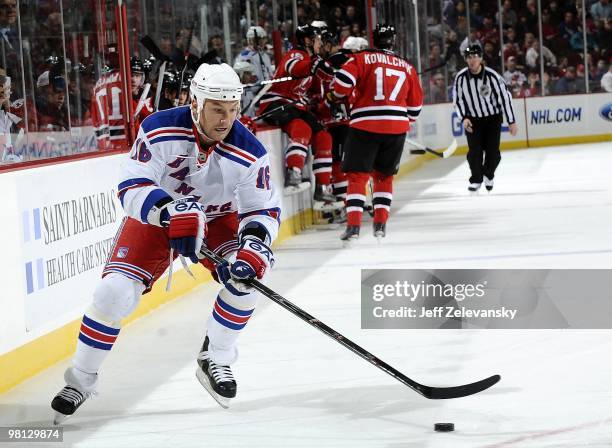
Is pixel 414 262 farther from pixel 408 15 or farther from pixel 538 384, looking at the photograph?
pixel 408 15

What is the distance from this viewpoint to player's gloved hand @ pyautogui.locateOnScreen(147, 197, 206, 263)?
10.9ft

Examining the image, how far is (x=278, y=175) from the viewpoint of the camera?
8.00 metres

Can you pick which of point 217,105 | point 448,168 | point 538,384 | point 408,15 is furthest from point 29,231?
point 408,15

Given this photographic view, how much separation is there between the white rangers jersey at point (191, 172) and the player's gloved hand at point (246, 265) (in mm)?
110

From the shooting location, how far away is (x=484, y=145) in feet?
33.7

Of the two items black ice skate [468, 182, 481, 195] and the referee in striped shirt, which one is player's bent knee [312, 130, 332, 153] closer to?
the referee in striped shirt

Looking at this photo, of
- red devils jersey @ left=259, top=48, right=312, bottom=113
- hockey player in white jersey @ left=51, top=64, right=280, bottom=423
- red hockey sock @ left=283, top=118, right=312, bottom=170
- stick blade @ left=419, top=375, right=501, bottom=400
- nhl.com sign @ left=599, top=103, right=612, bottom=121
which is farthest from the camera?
nhl.com sign @ left=599, top=103, right=612, bottom=121

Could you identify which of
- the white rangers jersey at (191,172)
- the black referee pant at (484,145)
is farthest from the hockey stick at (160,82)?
the black referee pant at (484,145)

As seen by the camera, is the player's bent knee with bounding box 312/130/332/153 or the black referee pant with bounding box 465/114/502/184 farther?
the black referee pant with bounding box 465/114/502/184

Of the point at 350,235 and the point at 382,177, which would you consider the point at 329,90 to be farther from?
the point at 350,235

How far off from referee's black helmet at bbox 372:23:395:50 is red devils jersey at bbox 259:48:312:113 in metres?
0.84

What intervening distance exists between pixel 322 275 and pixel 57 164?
210cm

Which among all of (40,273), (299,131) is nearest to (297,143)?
(299,131)

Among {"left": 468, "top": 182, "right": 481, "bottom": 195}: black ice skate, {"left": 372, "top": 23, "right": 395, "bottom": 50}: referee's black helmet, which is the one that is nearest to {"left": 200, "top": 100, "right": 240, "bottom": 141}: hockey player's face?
{"left": 372, "top": 23, "right": 395, "bottom": 50}: referee's black helmet
